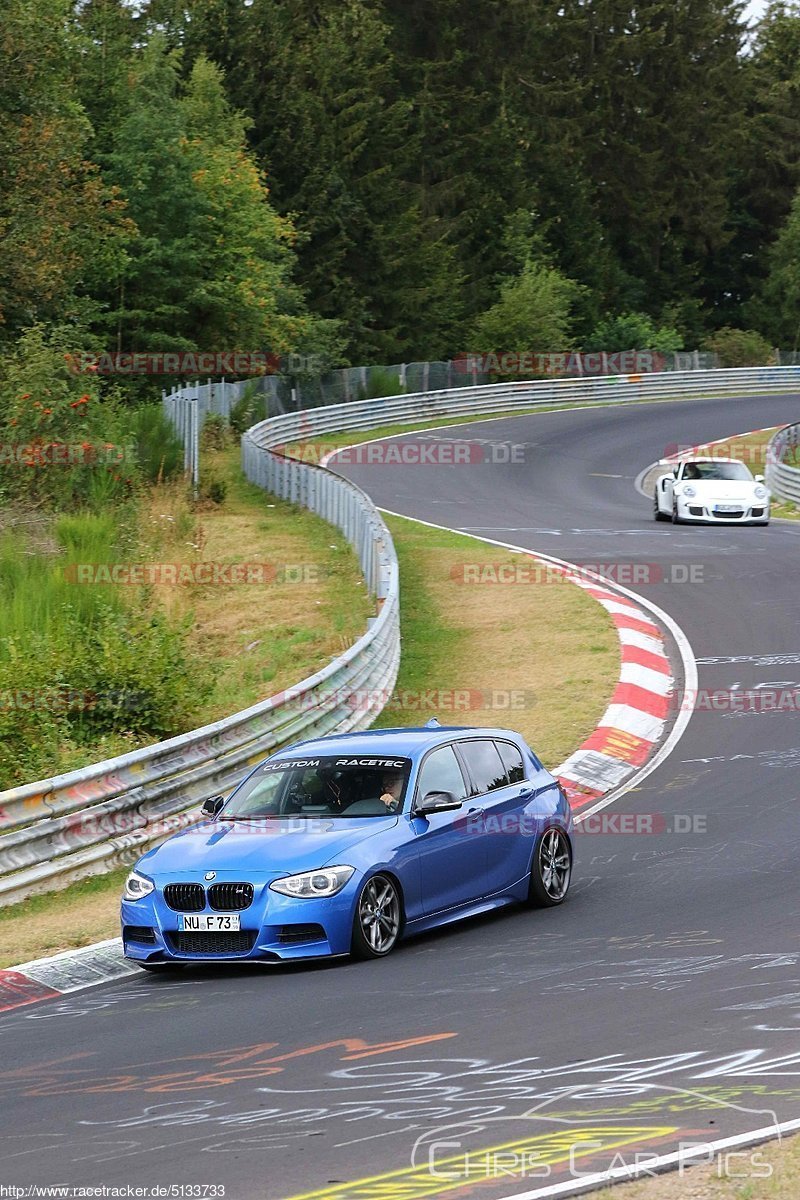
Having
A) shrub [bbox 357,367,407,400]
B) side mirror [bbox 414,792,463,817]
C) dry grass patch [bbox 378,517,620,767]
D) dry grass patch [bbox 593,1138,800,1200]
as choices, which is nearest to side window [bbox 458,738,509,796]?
side mirror [bbox 414,792,463,817]

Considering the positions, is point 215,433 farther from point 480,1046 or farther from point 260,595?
point 480,1046

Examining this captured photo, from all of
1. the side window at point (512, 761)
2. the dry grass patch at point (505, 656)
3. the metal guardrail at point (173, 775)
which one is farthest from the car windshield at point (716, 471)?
the side window at point (512, 761)

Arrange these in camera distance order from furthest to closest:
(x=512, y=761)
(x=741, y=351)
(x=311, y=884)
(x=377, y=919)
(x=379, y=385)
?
(x=741, y=351), (x=379, y=385), (x=512, y=761), (x=377, y=919), (x=311, y=884)

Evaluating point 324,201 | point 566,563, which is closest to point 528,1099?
point 566,563

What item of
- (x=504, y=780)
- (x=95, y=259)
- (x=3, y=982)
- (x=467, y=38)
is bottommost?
(x=3, y=982)

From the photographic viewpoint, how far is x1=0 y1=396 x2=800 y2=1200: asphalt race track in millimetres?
6281

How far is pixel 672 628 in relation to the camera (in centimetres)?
2233

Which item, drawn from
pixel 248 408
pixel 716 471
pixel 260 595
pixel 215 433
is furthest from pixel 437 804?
pixel 248 408

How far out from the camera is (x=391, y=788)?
1083 centimetres

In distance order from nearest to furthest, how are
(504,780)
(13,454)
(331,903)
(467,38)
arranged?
(331,903)
(504,780)
(13,454)
(467,38)

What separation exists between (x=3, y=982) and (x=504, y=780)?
11.9ft

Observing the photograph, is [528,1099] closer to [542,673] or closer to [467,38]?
[542,673]

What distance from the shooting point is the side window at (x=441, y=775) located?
11.0 metres

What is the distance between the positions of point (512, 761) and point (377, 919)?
7.08ft
